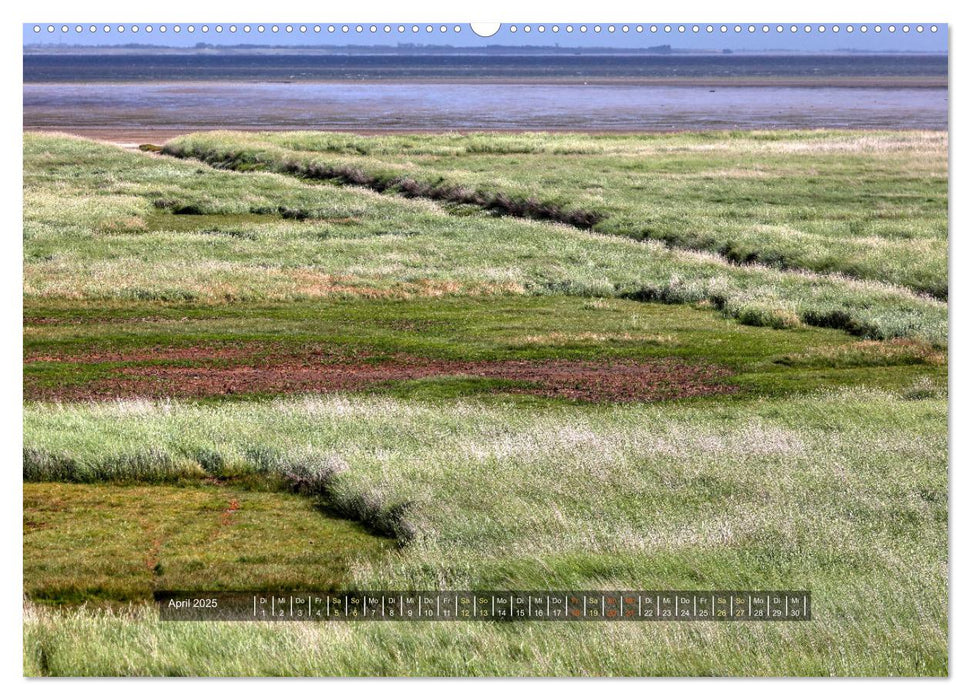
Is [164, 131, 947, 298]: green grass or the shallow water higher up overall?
the shallow water

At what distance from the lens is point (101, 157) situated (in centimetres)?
3105

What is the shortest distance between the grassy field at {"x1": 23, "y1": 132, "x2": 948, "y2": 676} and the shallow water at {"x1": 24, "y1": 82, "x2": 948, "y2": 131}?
152 centimetres

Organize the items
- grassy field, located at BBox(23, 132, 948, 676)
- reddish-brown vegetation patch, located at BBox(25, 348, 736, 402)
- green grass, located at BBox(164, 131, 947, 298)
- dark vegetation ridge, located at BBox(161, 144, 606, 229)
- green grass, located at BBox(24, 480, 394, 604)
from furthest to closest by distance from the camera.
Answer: dark vegetation ridge, located at BBox(161, 144, 606, 229)
green grass, located at BBox(164, 131, 947, 298)
reddish-brown vegetation patch, located at BBox(25, 348, 736, 402)
green grass, located at BBox(24, 480, 394, 604)
grassy field, located at BBox(23, 132, 948, 676)

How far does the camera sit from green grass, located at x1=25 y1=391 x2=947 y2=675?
7.18 meters

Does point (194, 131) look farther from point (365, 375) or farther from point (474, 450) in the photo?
point (474, 450)

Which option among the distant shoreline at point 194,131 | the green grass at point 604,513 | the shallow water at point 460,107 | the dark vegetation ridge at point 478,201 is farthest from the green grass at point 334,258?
the green grass at point 604,513

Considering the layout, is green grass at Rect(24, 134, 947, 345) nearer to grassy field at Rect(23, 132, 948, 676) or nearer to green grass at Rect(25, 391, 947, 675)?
grassy field at Rect(23, 132, 948, 676)

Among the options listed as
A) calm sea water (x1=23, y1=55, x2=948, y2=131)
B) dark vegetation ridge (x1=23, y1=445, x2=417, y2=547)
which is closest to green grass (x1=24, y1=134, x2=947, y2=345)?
calm sea water (x1=23, y1=55, x2=948, y2=131)

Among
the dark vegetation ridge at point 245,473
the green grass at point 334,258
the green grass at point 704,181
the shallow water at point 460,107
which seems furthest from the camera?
the green grass at point 704,181

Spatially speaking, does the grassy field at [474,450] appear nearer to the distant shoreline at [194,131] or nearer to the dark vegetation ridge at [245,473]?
the dark vegetation ridge at [245,473]

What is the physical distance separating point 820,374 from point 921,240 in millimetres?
5303

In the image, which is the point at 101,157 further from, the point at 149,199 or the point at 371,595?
the point at 371,595

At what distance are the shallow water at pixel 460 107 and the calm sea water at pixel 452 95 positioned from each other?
0.29 ft

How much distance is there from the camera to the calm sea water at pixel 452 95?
981cm
